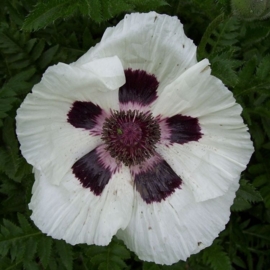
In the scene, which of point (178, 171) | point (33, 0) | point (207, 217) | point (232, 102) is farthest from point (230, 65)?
point (33, 0)

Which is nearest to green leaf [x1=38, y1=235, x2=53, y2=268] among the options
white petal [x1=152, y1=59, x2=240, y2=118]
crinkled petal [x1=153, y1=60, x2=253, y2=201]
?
crinkled petal [x1=153, y1=60, x2=253, y2=201]

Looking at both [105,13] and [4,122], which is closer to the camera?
[105,13]

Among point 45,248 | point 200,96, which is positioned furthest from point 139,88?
point 45,248

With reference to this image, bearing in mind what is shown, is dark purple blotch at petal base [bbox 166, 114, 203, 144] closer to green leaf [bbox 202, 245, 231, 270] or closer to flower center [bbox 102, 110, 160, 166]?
flower center [bbox 102, 110, 160, 166]

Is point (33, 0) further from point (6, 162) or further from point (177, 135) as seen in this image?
point (177, 135)

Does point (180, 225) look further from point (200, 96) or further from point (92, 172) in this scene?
point (200, 96)

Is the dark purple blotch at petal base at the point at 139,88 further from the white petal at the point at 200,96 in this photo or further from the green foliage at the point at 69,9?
the green foliage at the point at 69,9
